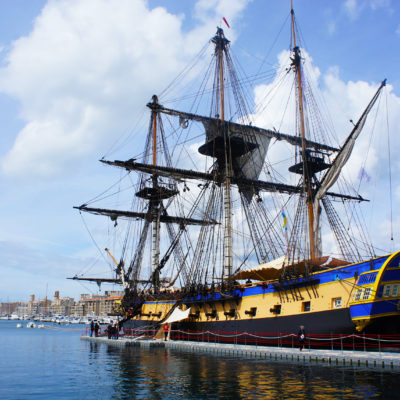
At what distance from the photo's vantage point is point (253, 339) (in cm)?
2492

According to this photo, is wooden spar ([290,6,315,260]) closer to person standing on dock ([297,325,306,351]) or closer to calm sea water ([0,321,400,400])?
person standing on dock ([297,325,306,351])

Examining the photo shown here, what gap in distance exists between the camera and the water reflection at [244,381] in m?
12.8

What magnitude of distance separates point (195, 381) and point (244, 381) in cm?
177

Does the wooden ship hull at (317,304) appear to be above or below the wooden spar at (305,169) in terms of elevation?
below

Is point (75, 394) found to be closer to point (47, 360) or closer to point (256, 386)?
point (256, 386)

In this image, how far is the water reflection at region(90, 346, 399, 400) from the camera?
1277 cm

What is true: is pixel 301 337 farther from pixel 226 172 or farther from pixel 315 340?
pixel 226 172

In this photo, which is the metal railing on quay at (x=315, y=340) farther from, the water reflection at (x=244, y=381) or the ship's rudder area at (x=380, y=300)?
the water reflection at (x=244, y=381)

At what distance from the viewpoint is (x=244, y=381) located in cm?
1489

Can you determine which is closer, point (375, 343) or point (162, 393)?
point (162, 393)

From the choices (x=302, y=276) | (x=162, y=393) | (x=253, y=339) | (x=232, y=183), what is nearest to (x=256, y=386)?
(x=162, y=393)

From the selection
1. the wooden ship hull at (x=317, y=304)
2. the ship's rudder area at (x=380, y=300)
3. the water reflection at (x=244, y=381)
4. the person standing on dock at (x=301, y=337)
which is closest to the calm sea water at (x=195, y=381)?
the water reflection at (x=244, y=381)

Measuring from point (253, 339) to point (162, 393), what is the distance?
1237 centimetres

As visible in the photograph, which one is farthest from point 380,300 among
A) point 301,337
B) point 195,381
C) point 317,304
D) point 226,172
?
point 226,172
